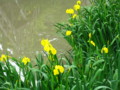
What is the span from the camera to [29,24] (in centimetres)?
523

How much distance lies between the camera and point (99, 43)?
3.04 metres

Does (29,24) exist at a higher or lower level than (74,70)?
higher

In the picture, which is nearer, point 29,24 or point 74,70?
point 74,70

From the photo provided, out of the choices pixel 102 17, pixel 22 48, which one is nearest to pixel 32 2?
pixel 22 48

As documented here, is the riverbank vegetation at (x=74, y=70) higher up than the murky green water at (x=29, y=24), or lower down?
lower down

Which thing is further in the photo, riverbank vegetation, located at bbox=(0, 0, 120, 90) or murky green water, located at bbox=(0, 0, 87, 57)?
murky green water, located at bbox=(0, 0, 87, 57)

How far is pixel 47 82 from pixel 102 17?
1.54 m

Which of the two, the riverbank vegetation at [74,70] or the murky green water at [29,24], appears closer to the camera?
the riverbank vegetation at [74,70]

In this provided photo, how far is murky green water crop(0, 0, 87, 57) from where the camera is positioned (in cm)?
427

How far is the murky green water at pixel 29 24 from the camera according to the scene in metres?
4.27

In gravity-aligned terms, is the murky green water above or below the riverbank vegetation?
above

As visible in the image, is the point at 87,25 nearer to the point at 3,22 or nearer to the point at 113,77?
the point at 113,77

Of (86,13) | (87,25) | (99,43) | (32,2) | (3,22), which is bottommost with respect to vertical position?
(99,43)

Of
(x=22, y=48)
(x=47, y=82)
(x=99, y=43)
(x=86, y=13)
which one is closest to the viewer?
(x=47, y=82)
